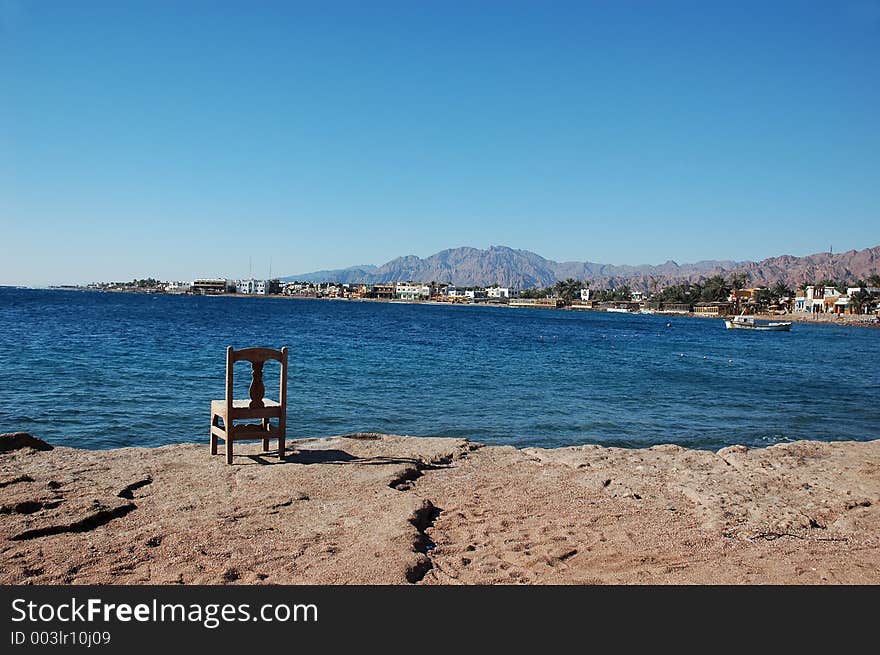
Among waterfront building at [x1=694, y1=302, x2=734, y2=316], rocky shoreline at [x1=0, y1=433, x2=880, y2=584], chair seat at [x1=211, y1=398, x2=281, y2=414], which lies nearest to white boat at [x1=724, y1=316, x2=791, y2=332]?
waterfront building at [x1=694, y1=302, x2=734, y2=316]

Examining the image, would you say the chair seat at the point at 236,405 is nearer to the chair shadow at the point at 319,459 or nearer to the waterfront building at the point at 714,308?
the chair shadow at the point at 319,459

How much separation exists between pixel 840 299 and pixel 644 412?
141145 mm

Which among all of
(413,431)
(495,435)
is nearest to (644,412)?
(495,435)

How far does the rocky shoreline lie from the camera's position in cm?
613

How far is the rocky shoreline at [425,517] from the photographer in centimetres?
613

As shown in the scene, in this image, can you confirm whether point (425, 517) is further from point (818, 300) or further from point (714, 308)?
point (714, 308)

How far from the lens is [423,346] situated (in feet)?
145

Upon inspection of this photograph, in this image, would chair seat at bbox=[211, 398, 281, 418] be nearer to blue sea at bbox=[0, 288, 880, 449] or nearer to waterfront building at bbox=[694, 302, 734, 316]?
blue sea at bbox=[0, 288, 880, 449]

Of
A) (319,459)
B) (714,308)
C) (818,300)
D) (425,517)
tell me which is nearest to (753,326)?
(818,300)

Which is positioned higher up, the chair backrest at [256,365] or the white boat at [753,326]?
the chair backrest at [256,365]

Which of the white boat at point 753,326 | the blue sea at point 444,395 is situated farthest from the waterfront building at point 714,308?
the blue sea at point 444,395

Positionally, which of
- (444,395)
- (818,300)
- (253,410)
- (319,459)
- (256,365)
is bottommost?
(444,395)

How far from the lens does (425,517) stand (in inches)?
312
